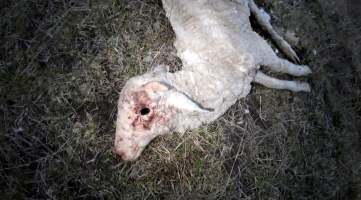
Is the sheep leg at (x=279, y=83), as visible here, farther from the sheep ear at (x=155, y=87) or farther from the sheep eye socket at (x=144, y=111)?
the sheep eye socket at (x=144, y=111)

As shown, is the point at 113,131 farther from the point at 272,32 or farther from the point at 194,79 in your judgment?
the point at 272,32

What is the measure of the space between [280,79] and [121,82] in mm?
1449

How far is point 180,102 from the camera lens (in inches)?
110

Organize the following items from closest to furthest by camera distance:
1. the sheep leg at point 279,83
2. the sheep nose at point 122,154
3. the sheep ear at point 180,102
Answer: the sheep ear at point 180,102
the sheep nose at point 122,154
the sheep leg at point 279,83

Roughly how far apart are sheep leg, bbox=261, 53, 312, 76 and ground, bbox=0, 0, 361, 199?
0.69ft

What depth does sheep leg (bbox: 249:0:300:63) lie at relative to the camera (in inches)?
134

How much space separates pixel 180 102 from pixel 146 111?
0.86 feet

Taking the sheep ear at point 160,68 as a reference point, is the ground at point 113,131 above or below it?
below

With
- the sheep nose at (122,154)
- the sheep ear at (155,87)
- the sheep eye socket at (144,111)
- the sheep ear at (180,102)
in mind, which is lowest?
the sheep nose at (122,154)

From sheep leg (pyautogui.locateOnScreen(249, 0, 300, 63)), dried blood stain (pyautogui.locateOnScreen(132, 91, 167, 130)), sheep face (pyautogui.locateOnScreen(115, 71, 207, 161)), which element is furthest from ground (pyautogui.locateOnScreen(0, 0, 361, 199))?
sheep leg (pyautogui.locateOnScreen(249, 0, 300, 63))

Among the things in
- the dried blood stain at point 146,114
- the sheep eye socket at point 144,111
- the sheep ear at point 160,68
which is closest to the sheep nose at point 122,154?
the dried blood stain at point 146,114

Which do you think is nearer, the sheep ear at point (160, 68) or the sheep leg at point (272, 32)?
the sheep ear at point (160, 68)

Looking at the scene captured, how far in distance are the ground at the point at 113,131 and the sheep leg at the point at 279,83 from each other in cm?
8

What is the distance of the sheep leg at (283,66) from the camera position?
3190 mm
